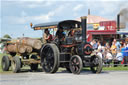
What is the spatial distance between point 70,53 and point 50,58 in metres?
0.94

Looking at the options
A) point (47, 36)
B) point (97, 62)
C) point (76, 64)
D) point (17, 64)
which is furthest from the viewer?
point (47, 36)

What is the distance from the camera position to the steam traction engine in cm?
1259

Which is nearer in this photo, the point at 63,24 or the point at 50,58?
the point at 50,58

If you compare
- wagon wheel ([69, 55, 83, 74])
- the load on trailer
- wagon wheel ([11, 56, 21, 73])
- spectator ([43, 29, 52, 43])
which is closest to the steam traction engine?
wagon wheel ([69, 55, 83, 74])

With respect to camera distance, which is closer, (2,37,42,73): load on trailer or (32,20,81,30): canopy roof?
(32,20,81,30): canopy roof

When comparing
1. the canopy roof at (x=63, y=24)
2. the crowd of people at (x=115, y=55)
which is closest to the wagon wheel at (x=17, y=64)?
the canopy roof at (x=63, y=24)

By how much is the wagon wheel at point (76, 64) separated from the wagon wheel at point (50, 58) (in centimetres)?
66

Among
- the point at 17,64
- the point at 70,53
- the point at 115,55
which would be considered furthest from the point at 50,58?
the point at 115,55

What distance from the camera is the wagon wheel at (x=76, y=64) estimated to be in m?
12.0

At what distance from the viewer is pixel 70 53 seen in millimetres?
13172

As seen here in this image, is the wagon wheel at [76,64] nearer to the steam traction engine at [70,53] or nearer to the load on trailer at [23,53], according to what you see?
the steam traction engine at [70,53]

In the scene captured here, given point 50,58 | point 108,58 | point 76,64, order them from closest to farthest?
point 76,64, point 50,58, point 108,58

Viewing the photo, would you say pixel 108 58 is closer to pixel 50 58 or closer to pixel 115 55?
pixel 115 55

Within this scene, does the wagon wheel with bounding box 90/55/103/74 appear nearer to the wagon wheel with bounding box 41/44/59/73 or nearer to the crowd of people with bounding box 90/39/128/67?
the wagon wheel with bounding box 41/44/59/73
